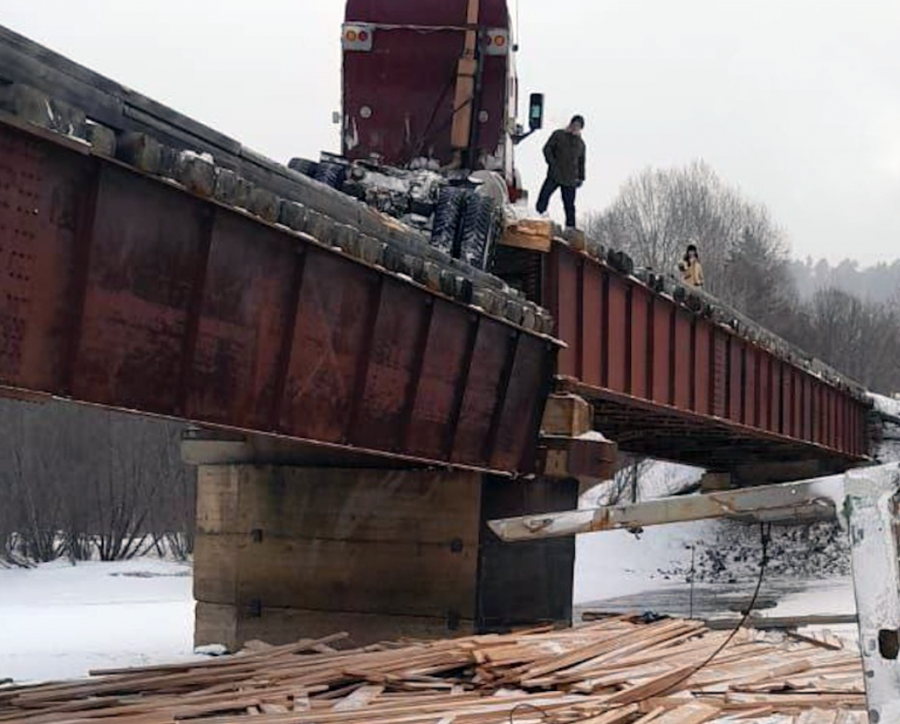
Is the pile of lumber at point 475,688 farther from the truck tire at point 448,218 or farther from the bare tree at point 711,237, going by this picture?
the bare tree at point 711,237

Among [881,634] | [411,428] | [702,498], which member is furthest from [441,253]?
[881,634]

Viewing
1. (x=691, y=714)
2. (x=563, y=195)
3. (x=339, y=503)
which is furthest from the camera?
(x=563, y=195)

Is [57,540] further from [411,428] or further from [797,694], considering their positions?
[797,694]

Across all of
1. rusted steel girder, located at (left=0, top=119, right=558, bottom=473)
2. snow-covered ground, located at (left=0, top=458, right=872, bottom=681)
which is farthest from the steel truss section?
snow-covered ground, located at (left=0, top=458, right=872, bottom=681)

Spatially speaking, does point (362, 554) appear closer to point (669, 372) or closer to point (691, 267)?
point (669, 372)

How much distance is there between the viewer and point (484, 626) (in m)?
14.6

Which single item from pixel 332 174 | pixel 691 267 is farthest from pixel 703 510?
pixel 691 267

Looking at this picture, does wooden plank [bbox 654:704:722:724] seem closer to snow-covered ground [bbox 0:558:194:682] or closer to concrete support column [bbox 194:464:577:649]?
concrete support column [bbox 194:464:577:649]

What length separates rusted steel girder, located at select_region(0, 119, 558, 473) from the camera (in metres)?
8.05

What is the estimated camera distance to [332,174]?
51.1ft

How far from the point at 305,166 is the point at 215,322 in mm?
6820

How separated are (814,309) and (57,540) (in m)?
55.6

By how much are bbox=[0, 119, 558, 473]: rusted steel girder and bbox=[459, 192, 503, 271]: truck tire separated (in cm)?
115

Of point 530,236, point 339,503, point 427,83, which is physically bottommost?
point 339,503
